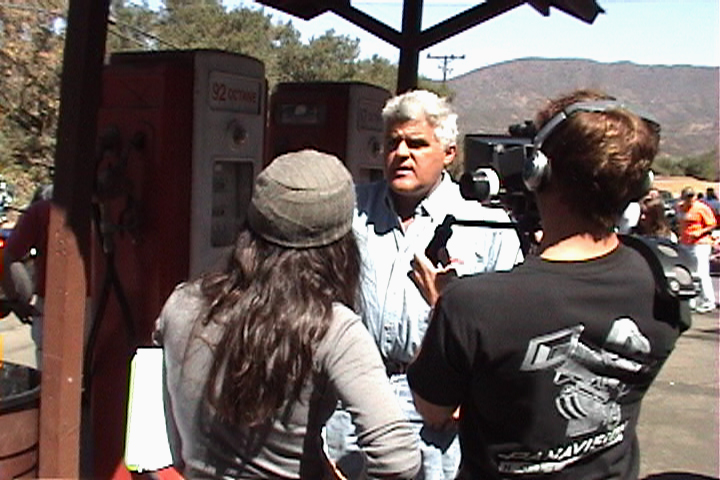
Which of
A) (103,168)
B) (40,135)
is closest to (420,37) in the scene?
(103,168)

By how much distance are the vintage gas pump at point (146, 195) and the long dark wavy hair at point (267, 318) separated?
2157mm

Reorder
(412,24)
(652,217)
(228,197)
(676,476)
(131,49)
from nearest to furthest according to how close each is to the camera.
Answer: (228,197) < (676,476) < (412,24) < (652,217) < (131,49)

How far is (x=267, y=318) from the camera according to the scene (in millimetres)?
1618

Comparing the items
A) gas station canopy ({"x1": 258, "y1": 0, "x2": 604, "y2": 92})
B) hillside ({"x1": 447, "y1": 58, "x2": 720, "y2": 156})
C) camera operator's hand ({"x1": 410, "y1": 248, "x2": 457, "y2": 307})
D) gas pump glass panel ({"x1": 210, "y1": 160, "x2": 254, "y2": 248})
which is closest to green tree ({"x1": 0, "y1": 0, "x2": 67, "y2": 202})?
gas station canopy ({"x1": 258, "y1": 0, "x2": 604, "y2": 92})

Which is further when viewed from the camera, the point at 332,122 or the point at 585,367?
the point at 332,122

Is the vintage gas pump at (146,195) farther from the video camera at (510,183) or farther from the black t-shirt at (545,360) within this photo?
the black t-shirt at (545,360)

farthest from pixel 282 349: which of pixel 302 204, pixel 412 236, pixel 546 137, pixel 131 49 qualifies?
pixel 131 49

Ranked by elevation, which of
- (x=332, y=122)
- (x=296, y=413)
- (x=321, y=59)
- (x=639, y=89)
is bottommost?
(x=296, y=413)

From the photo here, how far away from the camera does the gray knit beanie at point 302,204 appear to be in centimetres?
166

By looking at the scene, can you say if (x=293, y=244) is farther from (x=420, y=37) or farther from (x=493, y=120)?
(x=493, y=120)

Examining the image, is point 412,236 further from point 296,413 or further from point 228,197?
point 228,197

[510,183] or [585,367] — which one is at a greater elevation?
[510,183]

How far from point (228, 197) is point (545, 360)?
2.93 meters

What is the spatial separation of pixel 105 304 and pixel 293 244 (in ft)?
8.41
